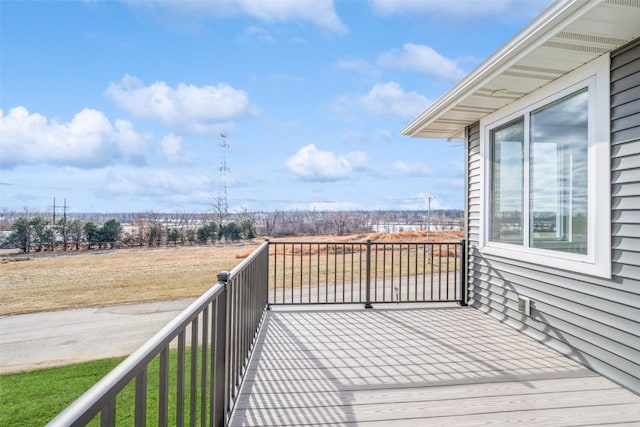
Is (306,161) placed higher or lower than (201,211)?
higher

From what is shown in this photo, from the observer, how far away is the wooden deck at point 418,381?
214cm

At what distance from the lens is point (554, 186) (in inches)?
129

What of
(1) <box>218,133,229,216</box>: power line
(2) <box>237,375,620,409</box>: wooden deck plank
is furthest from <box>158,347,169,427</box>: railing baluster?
(1) <box>218,133,229,216</box>: power line

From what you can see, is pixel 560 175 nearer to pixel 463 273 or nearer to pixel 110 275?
pixel 463 273

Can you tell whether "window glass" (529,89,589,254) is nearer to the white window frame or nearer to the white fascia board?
the white window frame

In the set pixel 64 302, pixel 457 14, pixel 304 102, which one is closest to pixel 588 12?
pixel 457 14

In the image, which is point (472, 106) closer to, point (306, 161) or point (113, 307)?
point (113, 307)

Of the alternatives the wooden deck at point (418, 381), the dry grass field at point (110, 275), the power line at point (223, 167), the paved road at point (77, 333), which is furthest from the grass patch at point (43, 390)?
the power line at point (223, 167)

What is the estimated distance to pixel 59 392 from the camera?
3943 millimetres

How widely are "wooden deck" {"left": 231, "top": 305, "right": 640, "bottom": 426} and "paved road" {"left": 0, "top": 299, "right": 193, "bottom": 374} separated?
3275 millimetres

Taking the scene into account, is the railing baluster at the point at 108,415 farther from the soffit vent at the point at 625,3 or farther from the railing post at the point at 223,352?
the soffit vent at the point at 625,3

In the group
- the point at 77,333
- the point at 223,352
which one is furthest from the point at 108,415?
the point at 77,333

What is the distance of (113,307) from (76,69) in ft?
54.4

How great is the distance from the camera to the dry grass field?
31.7ft
